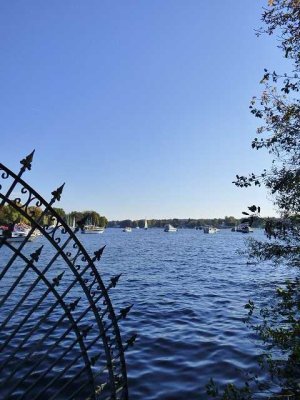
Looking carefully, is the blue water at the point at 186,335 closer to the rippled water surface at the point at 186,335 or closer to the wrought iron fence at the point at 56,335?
the rippled water surface at the point at 186,335

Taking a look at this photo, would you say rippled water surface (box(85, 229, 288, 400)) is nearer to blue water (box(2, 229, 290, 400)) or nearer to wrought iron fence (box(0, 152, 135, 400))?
blue water (box(2, 229, 290, 400))

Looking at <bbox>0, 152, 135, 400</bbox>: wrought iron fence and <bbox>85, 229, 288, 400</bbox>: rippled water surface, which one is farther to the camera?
<bbox>85, 229, 288, 400</bbox>: rippled water surface

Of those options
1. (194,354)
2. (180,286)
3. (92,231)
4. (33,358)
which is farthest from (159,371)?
(92,231)

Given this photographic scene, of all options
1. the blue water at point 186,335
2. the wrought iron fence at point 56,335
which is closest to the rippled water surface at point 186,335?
the blue water at point 186,335

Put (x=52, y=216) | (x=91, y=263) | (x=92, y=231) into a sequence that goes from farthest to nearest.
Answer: (x=92, y=231), (x=91, y=263), (x=52, y=216)

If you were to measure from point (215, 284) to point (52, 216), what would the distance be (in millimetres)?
23699

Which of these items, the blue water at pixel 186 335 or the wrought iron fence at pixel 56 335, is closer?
the wrought iron fence at pixel 56 335

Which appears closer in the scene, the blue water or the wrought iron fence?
the wrought iron fence

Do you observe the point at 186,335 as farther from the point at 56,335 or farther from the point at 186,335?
the point at 56,335

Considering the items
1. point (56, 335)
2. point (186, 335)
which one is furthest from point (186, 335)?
point (56, 335)

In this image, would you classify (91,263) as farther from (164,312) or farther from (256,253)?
(164,312)

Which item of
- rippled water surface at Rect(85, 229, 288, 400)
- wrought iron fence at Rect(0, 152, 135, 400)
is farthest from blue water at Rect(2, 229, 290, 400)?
wrought iron fence at Rect(0, 152, 135, 400)

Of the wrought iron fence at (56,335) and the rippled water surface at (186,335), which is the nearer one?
the wrought iron fence at (56,335)

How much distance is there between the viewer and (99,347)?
39.9 feet
